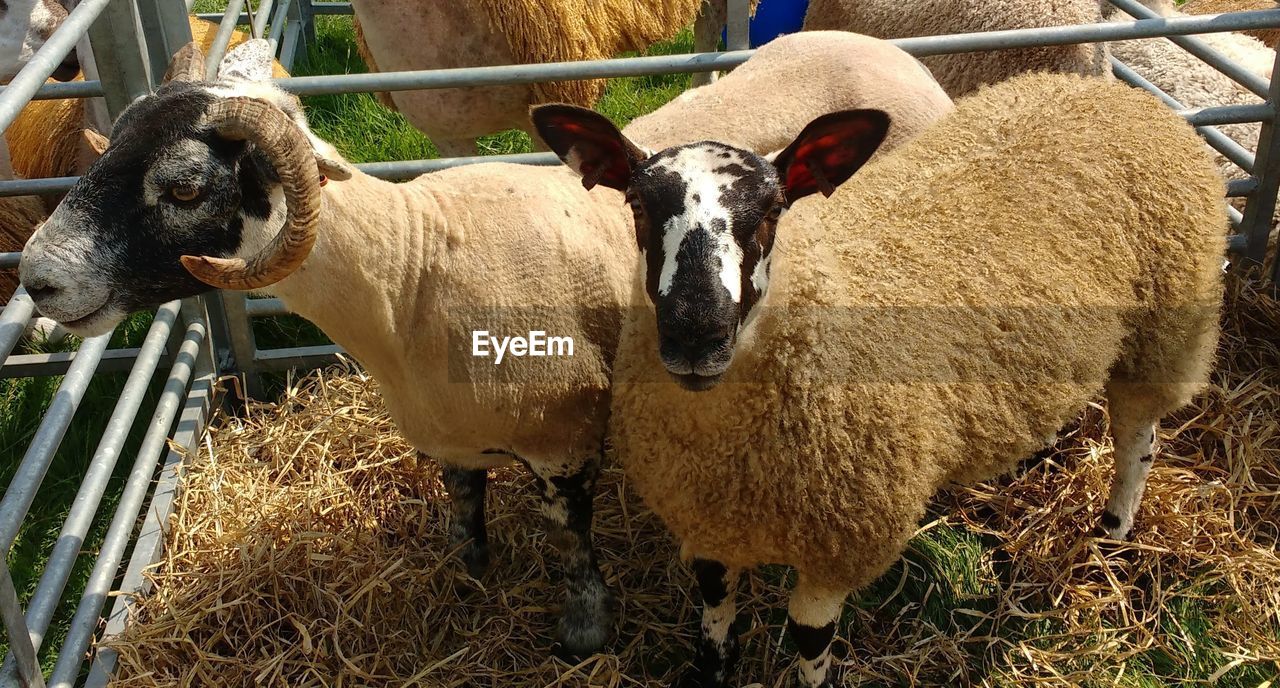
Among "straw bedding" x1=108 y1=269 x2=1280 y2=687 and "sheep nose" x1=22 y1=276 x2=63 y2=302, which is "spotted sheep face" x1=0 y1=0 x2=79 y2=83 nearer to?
"straw bedding" x1=108 y1=269 x2=1280 y2=687

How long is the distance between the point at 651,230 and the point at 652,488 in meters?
0.72

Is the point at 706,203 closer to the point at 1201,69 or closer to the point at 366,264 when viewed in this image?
the point at 366,264

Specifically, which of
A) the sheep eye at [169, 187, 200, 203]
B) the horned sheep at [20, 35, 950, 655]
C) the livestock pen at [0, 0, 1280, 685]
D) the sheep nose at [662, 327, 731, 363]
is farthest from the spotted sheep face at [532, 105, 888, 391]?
the livestock pen at [0, 0, 1280, 685]

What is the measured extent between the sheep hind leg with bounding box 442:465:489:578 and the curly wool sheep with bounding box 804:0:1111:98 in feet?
9.75

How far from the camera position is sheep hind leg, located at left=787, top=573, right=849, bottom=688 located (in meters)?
2.71

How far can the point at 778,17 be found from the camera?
6070 millimetres

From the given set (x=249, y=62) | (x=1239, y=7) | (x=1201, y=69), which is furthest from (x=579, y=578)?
(x=1239, y=7)

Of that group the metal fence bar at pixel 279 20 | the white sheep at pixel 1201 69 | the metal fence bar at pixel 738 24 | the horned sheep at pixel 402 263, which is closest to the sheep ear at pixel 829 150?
the horned sheep at pixel 402 263

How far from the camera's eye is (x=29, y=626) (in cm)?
260

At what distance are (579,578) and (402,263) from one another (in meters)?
1.10

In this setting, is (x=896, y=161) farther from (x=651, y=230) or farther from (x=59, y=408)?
(x=59, y=408)

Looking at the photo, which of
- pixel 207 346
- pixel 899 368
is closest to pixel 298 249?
pixel 899 368

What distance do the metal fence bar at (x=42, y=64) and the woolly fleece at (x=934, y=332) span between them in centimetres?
143

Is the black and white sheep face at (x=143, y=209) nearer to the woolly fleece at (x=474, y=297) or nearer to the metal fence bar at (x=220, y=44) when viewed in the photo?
the woolly fleece at (x=474, y=297)
